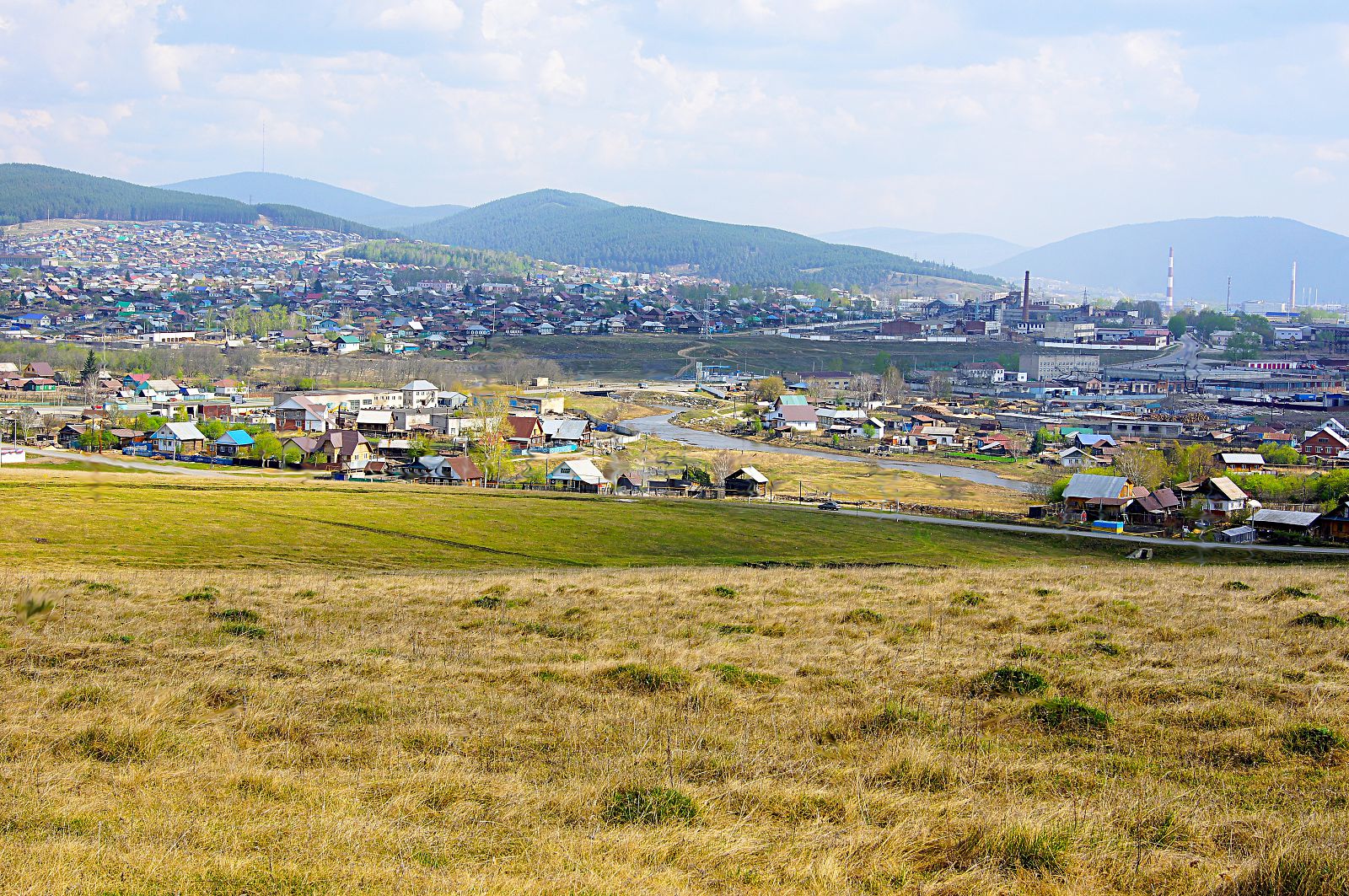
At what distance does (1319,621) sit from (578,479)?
24.8m

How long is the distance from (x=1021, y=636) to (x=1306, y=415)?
53.5 meters

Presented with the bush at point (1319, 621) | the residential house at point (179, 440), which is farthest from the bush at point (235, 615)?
the residential house at point (179, 440)

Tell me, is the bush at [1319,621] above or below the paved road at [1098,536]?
above

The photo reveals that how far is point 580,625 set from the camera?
9219 mm

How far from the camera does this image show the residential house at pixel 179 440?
1471 inches

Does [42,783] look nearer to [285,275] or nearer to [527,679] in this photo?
[527,679]

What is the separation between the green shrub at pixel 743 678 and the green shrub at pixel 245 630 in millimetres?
3774

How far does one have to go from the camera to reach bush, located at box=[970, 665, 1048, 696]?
6.66m

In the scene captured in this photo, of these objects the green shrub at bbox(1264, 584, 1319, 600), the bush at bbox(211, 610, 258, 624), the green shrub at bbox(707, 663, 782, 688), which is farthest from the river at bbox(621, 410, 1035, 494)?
the green shrub at bbox(707, 663, 782, 688)

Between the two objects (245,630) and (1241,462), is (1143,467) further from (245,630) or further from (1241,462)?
(245,630)

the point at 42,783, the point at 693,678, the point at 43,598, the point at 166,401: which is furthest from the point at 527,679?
the point at 166,401

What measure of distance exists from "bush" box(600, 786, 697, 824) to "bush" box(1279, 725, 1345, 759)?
10.3ft

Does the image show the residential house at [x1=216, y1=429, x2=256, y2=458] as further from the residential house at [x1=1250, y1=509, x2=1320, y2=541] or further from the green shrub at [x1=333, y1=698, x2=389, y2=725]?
the green shrub at [x1=333, y1=698, x2=389, y2=725]

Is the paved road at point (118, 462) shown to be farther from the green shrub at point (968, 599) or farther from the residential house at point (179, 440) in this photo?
the green shrub at point (968, 599)
